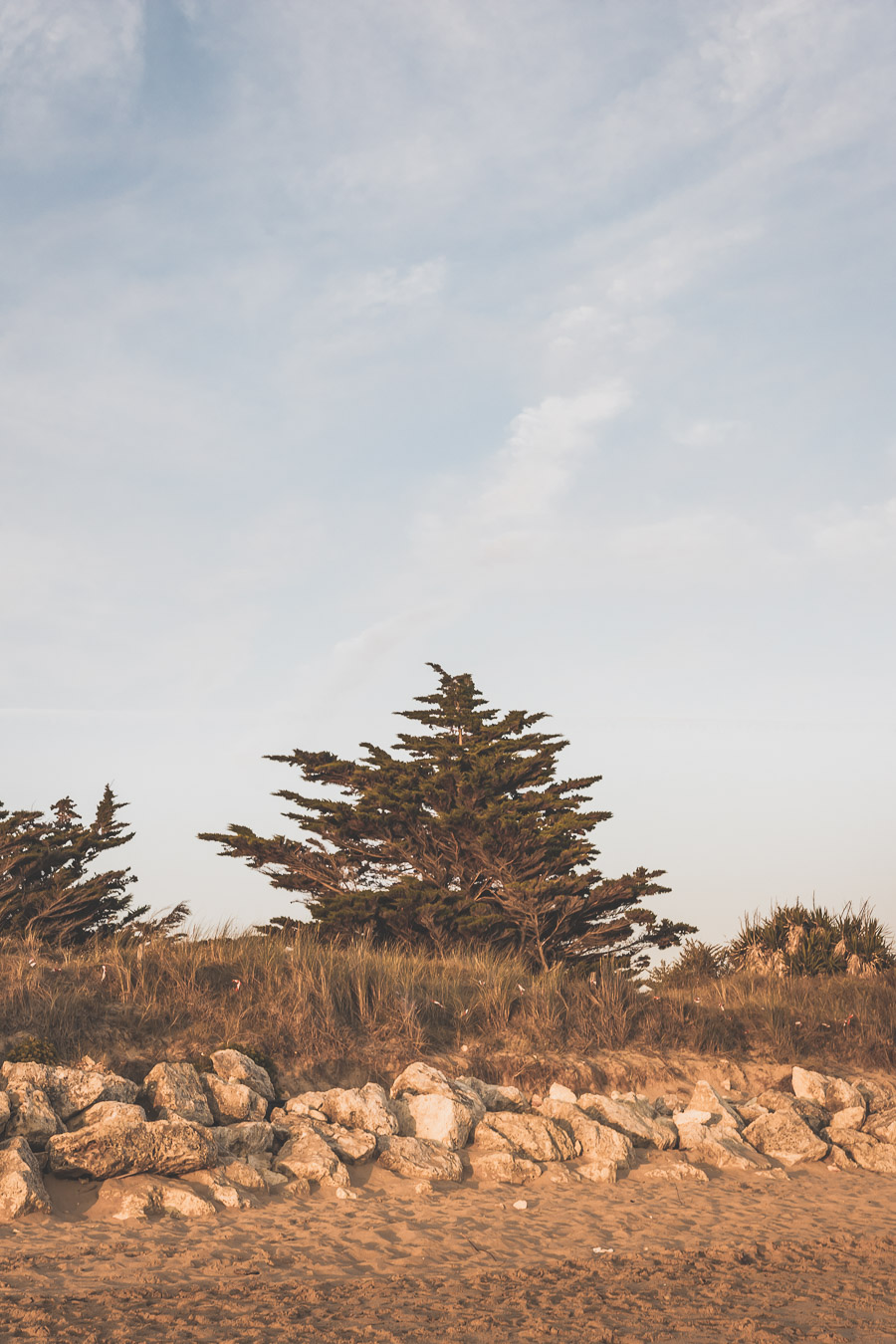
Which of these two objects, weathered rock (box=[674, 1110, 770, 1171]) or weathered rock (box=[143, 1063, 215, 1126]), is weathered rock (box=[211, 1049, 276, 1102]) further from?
weathered rock (box=[674, 1110, 770, 1171])

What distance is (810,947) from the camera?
17.7 metres

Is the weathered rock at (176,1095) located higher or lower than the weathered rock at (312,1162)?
higher

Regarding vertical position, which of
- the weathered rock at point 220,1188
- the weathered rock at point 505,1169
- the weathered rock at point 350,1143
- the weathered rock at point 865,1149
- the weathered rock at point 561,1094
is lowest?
the weathered rock at point 865,1149

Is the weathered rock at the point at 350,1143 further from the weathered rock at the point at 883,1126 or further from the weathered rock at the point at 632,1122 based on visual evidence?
the weathered rock at the point at 883,1126

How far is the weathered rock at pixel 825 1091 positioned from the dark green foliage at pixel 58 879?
47.0 feet

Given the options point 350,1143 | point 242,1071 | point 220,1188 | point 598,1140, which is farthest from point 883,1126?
point 220,1188

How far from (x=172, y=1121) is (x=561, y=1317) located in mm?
3062

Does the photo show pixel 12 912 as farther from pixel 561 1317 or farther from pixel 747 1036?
pixel 561 1317

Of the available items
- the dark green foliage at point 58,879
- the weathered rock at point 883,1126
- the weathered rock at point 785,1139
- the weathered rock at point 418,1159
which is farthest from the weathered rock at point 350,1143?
the dark green foliage at point 58,879

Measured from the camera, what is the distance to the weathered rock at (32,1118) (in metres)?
6.80

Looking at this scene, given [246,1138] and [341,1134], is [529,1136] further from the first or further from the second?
[246,1138]

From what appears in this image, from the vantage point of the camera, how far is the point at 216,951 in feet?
37.2

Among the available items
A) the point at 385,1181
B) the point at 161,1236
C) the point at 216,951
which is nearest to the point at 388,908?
the point at 216,951

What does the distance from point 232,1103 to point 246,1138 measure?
533 mm
